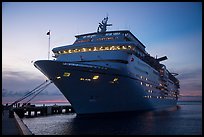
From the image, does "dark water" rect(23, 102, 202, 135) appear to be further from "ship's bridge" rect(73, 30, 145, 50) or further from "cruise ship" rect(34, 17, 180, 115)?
"ship's bridge" rect(73, 30, 145, 50)

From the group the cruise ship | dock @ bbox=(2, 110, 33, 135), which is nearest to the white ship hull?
the cruise ship

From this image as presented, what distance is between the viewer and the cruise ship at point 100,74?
3209 cm

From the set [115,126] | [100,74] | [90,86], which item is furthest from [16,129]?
[100,74]

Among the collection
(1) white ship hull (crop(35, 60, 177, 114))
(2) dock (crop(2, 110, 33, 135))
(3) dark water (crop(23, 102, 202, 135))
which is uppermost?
(1) white ship hull (crop(35, 60, 177, 114))

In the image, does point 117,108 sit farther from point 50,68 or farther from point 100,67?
point 50,68

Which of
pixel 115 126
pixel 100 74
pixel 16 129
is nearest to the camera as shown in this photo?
pixel 16 129

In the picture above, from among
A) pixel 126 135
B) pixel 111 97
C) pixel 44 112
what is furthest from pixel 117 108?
pixel 44 112

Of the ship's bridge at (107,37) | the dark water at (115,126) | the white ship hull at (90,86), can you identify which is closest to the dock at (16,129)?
the dark water at (115,126)

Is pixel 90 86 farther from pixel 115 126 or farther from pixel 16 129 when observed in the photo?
pixel 16 129

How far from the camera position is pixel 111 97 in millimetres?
34719

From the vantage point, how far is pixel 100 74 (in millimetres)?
33312

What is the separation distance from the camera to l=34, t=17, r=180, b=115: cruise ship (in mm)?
32094

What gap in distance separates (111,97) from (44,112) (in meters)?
25.4

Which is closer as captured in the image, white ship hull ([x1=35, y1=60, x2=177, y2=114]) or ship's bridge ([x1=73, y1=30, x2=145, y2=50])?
white ship hull ([x1=35, y1=60, x2=177, y2=114])
